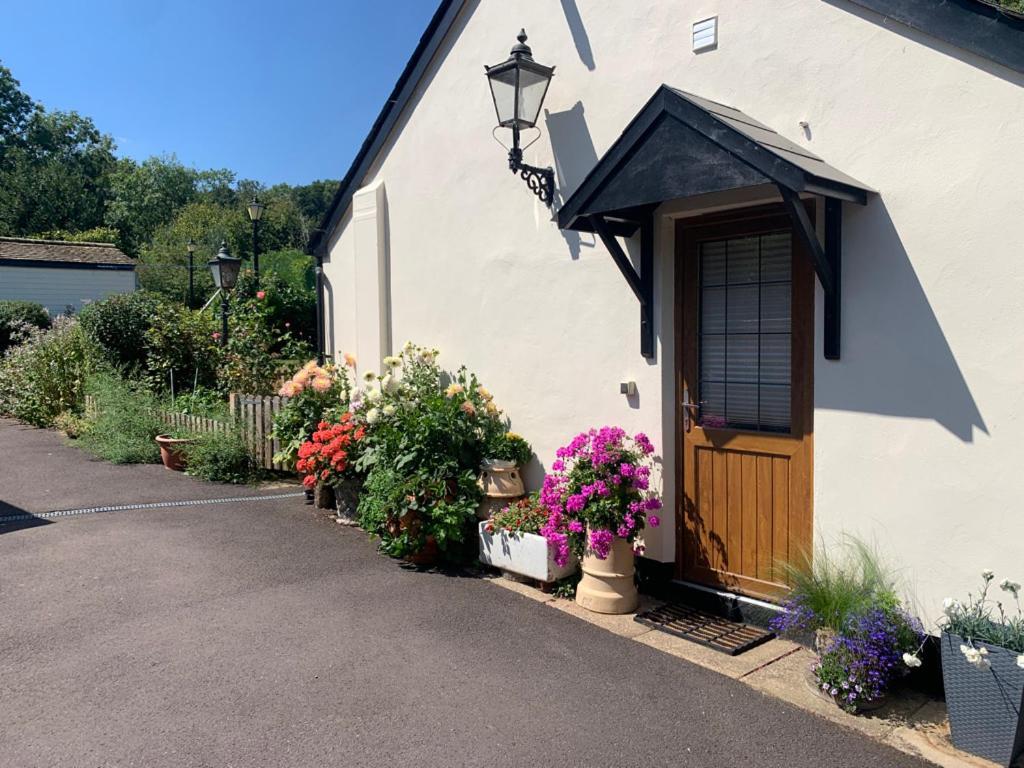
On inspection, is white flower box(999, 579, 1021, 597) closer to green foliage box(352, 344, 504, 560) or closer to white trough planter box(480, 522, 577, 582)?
white trough planter box(480, 522, 577, 582)

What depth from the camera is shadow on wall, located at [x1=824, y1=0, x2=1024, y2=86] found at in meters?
3.54

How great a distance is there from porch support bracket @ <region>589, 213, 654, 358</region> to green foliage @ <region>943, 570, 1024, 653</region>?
2.32 meters

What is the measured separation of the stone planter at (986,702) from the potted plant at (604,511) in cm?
192

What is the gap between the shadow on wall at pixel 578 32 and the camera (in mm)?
5500

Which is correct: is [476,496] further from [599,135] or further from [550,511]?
[599,135]

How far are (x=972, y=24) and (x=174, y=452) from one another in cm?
934

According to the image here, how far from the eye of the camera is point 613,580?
491 cm

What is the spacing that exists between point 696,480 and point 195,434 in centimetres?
720

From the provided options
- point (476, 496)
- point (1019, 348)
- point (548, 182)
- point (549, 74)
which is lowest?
point (476, 496)

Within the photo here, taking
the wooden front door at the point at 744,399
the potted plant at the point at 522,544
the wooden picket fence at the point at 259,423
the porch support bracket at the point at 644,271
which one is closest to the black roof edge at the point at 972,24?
the wooden front door at the point at 744,399

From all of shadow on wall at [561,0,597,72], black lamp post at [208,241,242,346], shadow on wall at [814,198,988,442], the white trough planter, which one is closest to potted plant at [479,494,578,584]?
the white trough planter

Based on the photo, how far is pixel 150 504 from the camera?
7.92 metres

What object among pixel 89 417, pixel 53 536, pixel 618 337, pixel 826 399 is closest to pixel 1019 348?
pixel 826 399

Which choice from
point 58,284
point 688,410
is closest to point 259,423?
point 688,410
